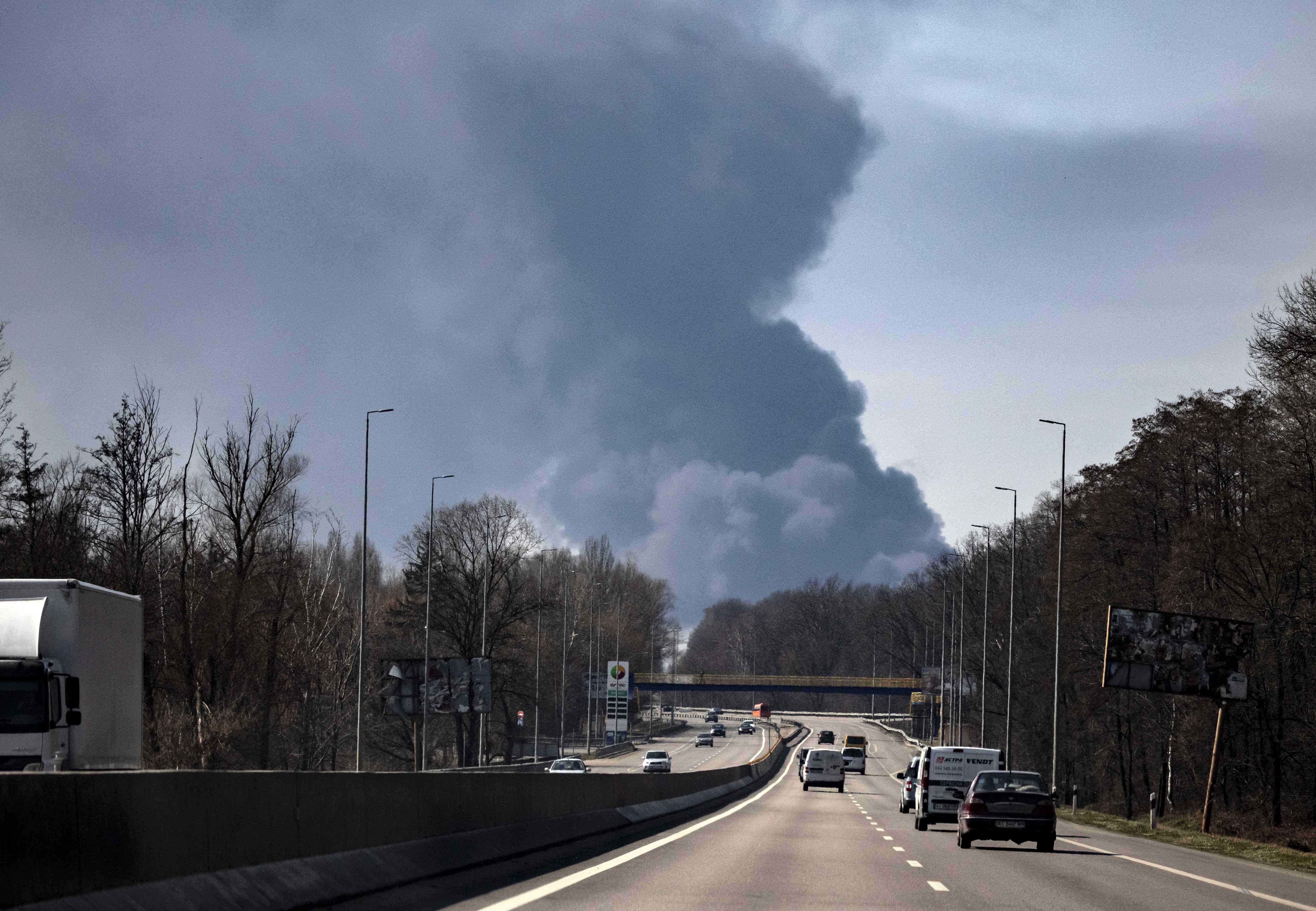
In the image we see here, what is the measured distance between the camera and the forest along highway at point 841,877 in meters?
13.4

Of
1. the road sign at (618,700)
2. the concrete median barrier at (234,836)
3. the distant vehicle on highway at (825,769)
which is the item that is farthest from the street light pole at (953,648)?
the concrete median barrier at (234,836)

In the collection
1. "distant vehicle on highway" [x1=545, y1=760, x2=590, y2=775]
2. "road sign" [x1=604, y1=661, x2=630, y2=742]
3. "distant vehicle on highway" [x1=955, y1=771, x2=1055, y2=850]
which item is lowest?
"road sign" [x1=604, y1=661, x2=630, y2=742]

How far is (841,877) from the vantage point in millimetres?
17109

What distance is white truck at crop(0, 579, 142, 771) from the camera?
19219mm

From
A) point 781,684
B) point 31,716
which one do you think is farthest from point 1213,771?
point 781,684

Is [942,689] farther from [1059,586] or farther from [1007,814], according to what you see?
[1007,814]

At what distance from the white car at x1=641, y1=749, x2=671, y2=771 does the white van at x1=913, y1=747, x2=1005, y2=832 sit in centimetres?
5092

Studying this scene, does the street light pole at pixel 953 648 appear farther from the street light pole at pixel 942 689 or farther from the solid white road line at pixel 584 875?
the solid white road line at pixel 584 875

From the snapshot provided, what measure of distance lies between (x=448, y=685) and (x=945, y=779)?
123ft

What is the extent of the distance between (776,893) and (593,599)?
157298 millimetres

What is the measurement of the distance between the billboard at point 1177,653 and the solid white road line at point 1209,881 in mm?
13371

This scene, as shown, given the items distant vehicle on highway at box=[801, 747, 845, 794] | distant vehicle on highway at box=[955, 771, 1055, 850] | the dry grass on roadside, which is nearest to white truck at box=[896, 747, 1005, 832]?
the dry grass on roadside

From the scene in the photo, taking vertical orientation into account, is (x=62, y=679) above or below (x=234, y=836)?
below

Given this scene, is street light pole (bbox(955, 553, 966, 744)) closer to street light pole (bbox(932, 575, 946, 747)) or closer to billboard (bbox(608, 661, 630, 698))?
street light pole (bbox(932, 575, 946, 747))
